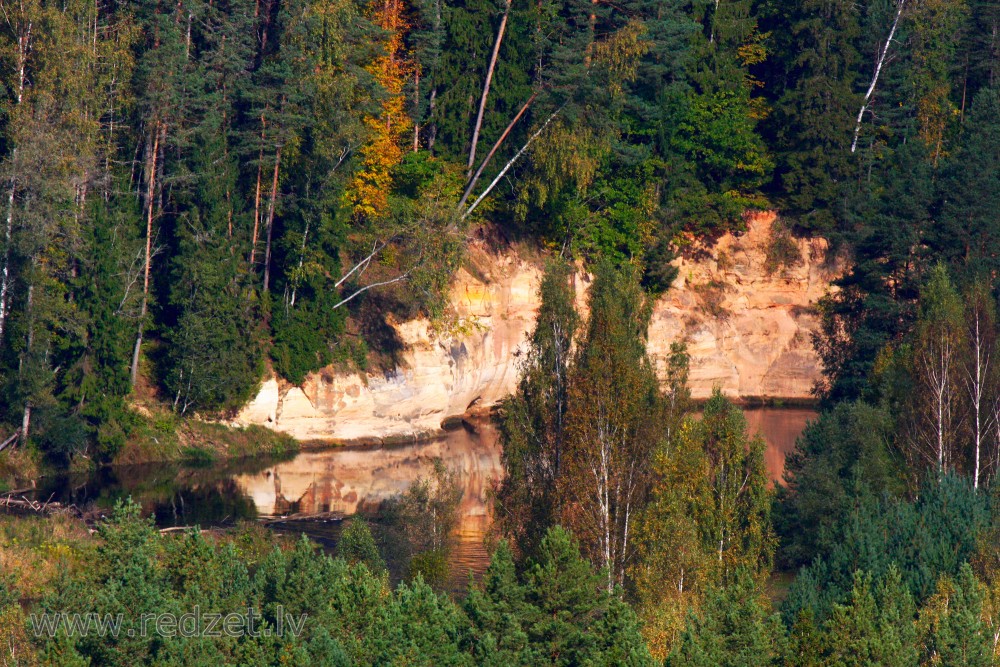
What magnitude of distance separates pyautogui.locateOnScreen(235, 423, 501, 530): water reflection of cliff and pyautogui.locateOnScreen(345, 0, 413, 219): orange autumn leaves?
10134 mm

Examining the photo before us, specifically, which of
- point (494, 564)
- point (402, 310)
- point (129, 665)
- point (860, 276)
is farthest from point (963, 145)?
point (129, 665)

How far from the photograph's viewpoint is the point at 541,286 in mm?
36188

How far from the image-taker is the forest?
2500 cm

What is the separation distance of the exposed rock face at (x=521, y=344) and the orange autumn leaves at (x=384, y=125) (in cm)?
518

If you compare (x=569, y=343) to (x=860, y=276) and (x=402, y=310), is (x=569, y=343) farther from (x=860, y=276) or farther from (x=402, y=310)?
(x=402, y=310)

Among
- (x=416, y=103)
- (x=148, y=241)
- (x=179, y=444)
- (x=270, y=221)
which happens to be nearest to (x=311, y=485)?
(x=179, y=444)

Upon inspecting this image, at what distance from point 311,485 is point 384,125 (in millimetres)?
18117

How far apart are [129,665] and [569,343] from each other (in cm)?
1501

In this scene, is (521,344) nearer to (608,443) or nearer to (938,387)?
(938,387)

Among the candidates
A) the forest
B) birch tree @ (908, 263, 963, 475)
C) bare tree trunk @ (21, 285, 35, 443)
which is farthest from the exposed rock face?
birch tree @ (908, 263, 963, 475)

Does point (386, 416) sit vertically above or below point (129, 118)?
below

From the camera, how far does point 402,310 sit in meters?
60.9

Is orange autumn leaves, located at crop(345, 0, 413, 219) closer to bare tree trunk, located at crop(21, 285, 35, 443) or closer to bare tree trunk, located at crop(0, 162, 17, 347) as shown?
bare tree trunk, located at crop(21, 285, 35, 443)

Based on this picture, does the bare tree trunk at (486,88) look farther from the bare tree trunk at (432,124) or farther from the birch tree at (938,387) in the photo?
the birch tree at (938,387)
